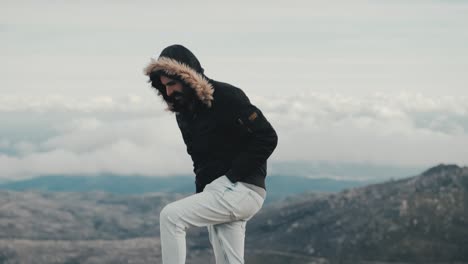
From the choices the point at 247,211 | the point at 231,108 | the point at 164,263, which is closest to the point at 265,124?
the point at 231,108

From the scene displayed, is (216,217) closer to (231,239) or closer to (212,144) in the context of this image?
(231,239)

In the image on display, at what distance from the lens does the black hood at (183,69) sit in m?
15.7

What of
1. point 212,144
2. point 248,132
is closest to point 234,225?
point 212,144

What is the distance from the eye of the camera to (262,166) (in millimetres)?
16531

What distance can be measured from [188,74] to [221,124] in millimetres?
1257

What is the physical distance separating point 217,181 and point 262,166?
972 mm

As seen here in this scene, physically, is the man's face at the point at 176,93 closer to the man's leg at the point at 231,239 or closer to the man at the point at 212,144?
the man at the point at 212,144

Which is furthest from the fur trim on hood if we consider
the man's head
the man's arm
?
the man's arm

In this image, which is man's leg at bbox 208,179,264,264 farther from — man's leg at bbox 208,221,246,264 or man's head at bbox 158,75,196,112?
man's head at bbox 158,75,196,112

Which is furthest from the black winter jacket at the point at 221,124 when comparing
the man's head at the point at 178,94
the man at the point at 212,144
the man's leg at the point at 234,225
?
the man's leg at the point at 234,225

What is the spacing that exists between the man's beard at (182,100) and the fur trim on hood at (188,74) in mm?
197

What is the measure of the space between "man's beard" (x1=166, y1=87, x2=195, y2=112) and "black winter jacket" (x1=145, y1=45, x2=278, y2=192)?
14 cm

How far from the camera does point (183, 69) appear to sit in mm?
15633

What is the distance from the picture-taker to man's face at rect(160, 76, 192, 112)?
16.0m
